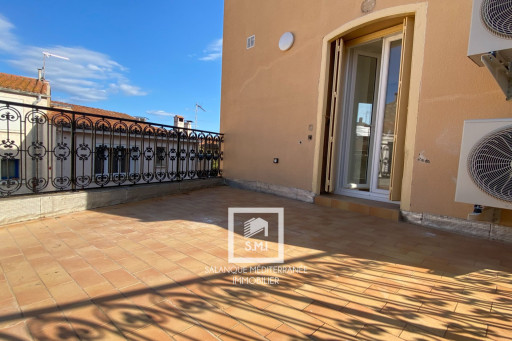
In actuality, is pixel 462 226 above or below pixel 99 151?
below

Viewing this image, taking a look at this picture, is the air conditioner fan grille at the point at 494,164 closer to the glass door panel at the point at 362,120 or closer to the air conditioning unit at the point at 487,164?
the air conditioning unit at the point at 487,164

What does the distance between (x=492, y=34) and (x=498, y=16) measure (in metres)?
0.14

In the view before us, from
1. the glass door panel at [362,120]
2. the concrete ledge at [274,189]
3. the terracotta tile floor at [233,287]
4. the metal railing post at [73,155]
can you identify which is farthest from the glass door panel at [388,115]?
the metal railing post at [73,155]

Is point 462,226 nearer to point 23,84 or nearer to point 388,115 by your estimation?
point 388,115

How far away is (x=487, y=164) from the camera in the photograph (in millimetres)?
2410

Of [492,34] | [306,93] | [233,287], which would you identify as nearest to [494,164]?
[492,34]

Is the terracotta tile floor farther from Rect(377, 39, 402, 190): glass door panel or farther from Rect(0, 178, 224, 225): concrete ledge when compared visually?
Rect(377, 39, 402, 190): glass door panel

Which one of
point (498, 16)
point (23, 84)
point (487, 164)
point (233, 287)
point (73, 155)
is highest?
point (23, 84)

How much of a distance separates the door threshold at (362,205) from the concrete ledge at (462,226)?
0.55ft

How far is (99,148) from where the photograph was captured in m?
4.23

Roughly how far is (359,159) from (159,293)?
4.39m

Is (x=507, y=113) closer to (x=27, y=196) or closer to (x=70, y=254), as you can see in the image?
(x=70, y=254)

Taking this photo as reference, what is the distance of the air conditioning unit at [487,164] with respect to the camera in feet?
7.52

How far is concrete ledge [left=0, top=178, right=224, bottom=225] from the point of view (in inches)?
119
